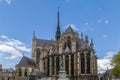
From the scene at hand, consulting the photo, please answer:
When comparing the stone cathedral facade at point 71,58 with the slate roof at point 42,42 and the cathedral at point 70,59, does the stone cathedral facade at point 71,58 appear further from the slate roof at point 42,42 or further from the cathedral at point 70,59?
the slate roof at point 42,42

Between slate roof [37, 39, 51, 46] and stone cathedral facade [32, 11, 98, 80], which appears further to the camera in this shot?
slate roof [37, 39, 51, 46]

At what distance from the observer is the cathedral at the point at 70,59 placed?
326 feet

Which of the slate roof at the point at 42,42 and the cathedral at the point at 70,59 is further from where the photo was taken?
the slate roof at the point at 42,42

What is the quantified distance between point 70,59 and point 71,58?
0.75m

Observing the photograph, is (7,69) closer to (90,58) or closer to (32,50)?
(32,50)

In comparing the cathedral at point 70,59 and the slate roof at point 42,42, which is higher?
the slate roof at point 42,42

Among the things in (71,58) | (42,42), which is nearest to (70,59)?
(71,58)

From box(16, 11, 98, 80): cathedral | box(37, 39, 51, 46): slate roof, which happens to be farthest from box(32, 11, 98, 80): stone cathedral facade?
box(37, 39, 51, 46): slate roof

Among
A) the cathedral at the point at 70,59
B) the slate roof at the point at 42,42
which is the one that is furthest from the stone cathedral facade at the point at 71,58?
the slate roof at the point at 42,42

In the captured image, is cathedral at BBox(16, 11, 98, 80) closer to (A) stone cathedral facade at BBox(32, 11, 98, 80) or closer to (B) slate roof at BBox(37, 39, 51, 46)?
(A) stone cathedral facade at BBox(32, 11, 98, 80)

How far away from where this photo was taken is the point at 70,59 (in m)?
103

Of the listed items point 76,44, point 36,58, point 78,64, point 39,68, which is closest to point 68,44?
point 76,44

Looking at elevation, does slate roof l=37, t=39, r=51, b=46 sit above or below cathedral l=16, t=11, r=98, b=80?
above

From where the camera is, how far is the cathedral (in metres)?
99.2
